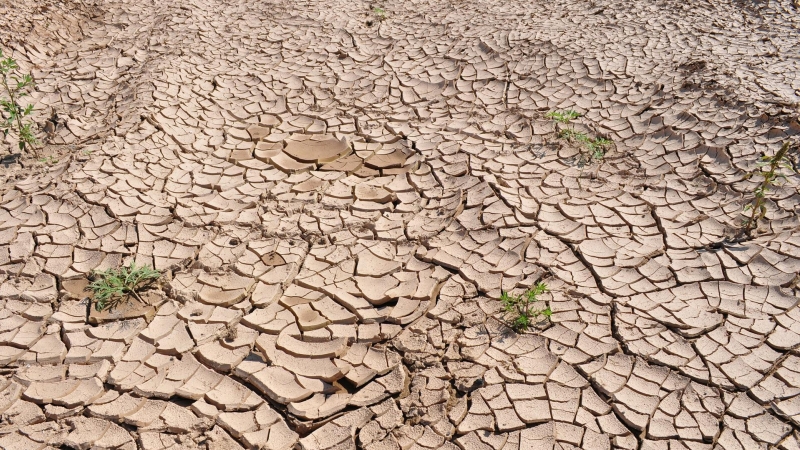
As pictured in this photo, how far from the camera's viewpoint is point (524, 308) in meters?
2.73

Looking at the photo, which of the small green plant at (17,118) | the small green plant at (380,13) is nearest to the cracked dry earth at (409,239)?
the small green plant at (17,118)

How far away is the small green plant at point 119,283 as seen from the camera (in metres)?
2.86

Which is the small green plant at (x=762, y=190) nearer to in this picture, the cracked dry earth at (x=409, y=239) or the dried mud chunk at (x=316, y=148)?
the cracked dry earth at (x=409, y=239)

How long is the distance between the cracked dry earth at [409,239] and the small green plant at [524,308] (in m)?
0.05

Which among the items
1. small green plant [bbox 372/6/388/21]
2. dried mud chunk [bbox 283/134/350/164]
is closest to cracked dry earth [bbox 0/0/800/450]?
dried mud chunk [bbox 283/134/350/164]

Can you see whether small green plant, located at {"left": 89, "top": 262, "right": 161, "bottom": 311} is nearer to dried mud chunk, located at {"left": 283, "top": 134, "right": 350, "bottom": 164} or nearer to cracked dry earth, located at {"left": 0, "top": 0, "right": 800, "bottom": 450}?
cracked dry earth, located at {"left": 0, "top": 0, "right": 800, "bottom": 450}

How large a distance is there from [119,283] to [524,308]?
6.06 feet

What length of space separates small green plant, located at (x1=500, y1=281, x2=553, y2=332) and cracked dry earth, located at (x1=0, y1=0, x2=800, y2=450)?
53 millimetres

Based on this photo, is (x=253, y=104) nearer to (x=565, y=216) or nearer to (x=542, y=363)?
(x=565, y=216)

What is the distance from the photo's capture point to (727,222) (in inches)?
124

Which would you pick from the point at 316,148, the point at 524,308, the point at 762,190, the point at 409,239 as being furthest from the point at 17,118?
the point at 762,190

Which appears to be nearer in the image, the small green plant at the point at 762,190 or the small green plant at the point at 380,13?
the small green plant at the point at 762,190

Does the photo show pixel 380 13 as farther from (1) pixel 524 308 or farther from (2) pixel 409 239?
(1) pixel 524 308

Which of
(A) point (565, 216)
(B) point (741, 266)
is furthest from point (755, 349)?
(A) point (565, 216)
